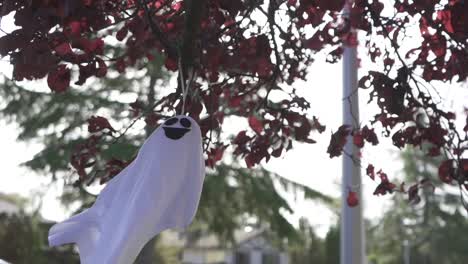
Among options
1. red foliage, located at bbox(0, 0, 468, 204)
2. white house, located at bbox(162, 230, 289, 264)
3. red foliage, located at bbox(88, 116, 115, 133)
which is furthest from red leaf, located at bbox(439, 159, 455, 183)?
white house, located at bbox(162, 230, 289, 264)

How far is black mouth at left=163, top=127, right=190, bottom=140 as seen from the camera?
1.90 meters

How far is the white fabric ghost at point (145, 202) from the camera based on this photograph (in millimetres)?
1687

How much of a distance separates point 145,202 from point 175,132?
0.90ft

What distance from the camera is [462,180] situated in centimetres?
300

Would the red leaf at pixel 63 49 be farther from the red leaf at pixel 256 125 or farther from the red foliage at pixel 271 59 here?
the red leaf at pixel 256 125

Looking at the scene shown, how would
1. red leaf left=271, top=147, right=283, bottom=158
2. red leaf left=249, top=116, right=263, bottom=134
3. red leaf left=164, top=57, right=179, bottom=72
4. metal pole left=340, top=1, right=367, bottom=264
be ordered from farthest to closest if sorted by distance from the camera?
metal pole left=340, top=1, right=367, bottom=264, red leaf left=249, top=116, right=263, bottom=134, red leaf left=271, top=147, right=283, bottom=158, red leaf left=164, top=57, right=179, bottom=72

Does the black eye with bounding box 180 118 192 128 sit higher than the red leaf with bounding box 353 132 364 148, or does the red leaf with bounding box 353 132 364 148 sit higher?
the red leaf with bounding box 353 132 364 148

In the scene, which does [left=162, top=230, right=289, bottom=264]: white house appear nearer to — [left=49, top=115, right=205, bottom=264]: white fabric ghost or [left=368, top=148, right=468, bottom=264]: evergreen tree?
[left=368, top=148, right=468, bottom=264]: evergreen tree

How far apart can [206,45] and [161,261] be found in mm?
15310

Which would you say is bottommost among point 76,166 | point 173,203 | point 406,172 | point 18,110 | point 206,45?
point 173,203

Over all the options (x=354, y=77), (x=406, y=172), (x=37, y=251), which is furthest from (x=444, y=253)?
(x=354, y=77)

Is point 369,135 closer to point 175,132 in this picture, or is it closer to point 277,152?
point 277,152

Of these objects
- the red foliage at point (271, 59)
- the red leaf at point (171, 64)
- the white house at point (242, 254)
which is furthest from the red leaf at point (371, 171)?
the white house at point (242, 254)

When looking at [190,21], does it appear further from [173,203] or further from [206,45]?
[173,203]
